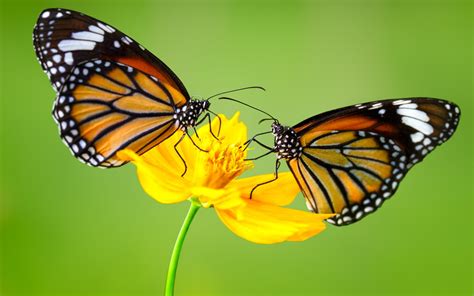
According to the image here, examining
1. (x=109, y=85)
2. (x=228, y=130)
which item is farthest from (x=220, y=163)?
(x=109, y=85)

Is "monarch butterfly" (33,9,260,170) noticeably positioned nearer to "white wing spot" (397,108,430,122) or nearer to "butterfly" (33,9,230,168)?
"butterfly" (33,9,230,168)

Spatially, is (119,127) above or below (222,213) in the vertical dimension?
above

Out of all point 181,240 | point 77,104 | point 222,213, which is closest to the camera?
point 181,240

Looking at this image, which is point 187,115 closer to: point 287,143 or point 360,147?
point 287,143

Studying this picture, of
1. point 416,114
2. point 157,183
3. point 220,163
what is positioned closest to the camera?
point 157,183

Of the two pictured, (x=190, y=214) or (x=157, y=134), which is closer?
(x=190, y=214)

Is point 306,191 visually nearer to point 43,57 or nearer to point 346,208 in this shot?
point 346,208

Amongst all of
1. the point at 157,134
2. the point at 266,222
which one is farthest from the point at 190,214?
the point at 157,134
